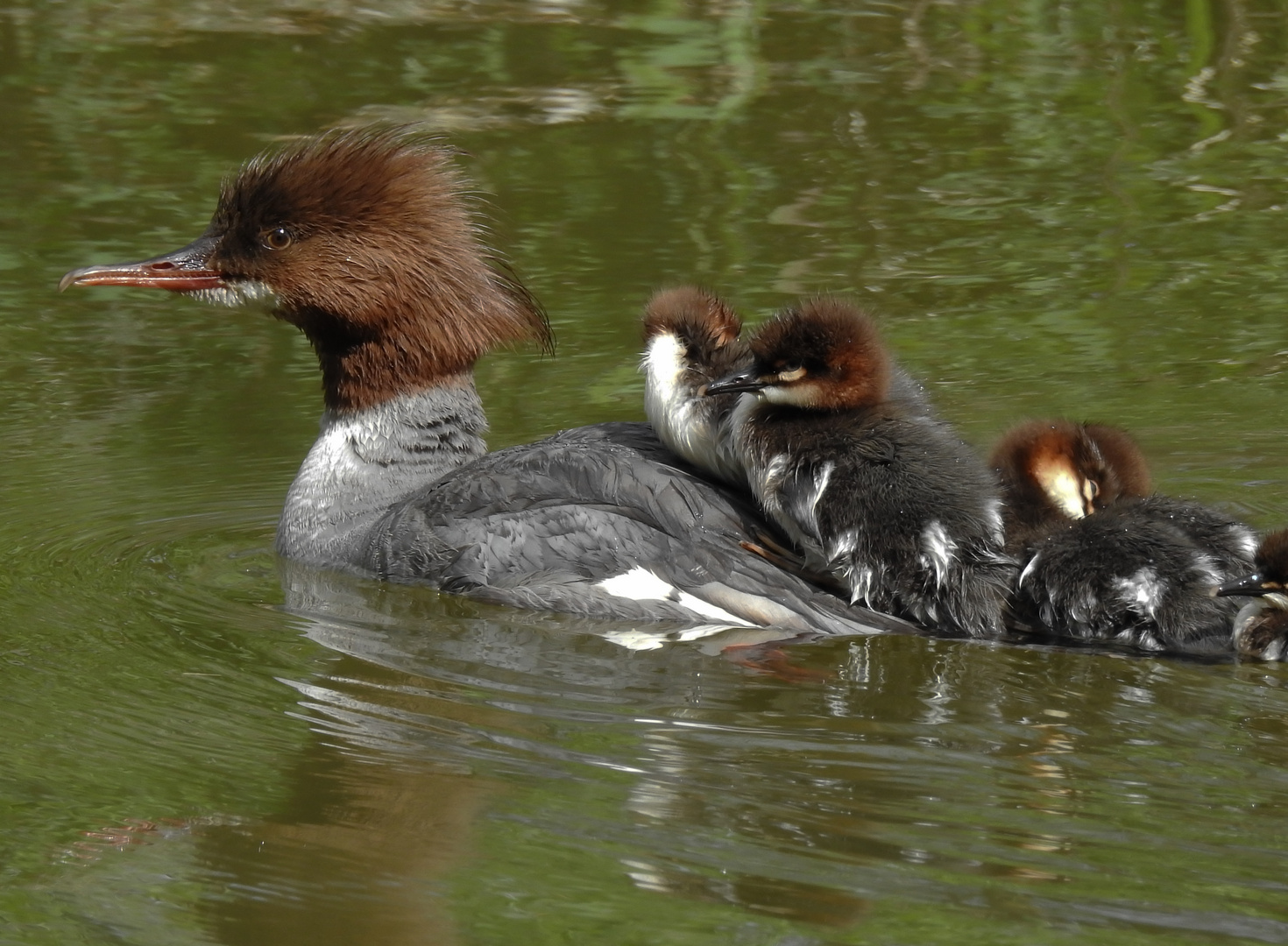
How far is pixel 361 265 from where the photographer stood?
6445mm

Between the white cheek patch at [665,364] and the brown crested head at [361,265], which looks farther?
the brown crested head at [361,265]

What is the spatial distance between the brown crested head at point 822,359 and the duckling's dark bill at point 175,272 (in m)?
2.08

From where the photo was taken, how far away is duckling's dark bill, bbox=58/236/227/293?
6.50 meters

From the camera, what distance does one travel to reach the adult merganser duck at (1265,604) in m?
5.06

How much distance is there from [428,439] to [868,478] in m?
1.82

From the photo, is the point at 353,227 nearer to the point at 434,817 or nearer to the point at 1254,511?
the point at 434,817

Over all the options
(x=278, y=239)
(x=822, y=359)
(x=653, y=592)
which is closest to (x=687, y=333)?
(x=822, y=359)

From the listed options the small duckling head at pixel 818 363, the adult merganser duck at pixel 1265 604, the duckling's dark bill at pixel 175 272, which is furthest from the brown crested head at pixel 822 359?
the duckling's dark bill at pixel 175 272

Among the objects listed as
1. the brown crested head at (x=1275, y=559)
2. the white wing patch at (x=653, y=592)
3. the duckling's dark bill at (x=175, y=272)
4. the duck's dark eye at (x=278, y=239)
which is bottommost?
the white wing patch at (x=653, y=592)

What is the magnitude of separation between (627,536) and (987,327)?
323 centimetres

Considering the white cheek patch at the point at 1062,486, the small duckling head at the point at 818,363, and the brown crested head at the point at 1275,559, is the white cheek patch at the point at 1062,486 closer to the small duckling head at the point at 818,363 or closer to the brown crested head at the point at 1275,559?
the small duckling head at the point at 818,363

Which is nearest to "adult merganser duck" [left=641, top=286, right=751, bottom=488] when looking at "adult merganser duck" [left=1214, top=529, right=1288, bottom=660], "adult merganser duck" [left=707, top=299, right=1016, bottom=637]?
"adult merganser duck" [left=707, top=299, right=1016, bottom=637]

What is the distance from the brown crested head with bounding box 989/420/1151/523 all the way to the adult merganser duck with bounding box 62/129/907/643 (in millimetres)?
704

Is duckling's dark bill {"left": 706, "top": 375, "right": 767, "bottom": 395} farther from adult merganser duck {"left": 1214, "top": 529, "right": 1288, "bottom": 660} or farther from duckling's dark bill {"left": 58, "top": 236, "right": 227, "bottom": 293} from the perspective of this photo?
duckling's dark bill {"left": 58, "top": 236, "right": 227, "bottom": 293}
